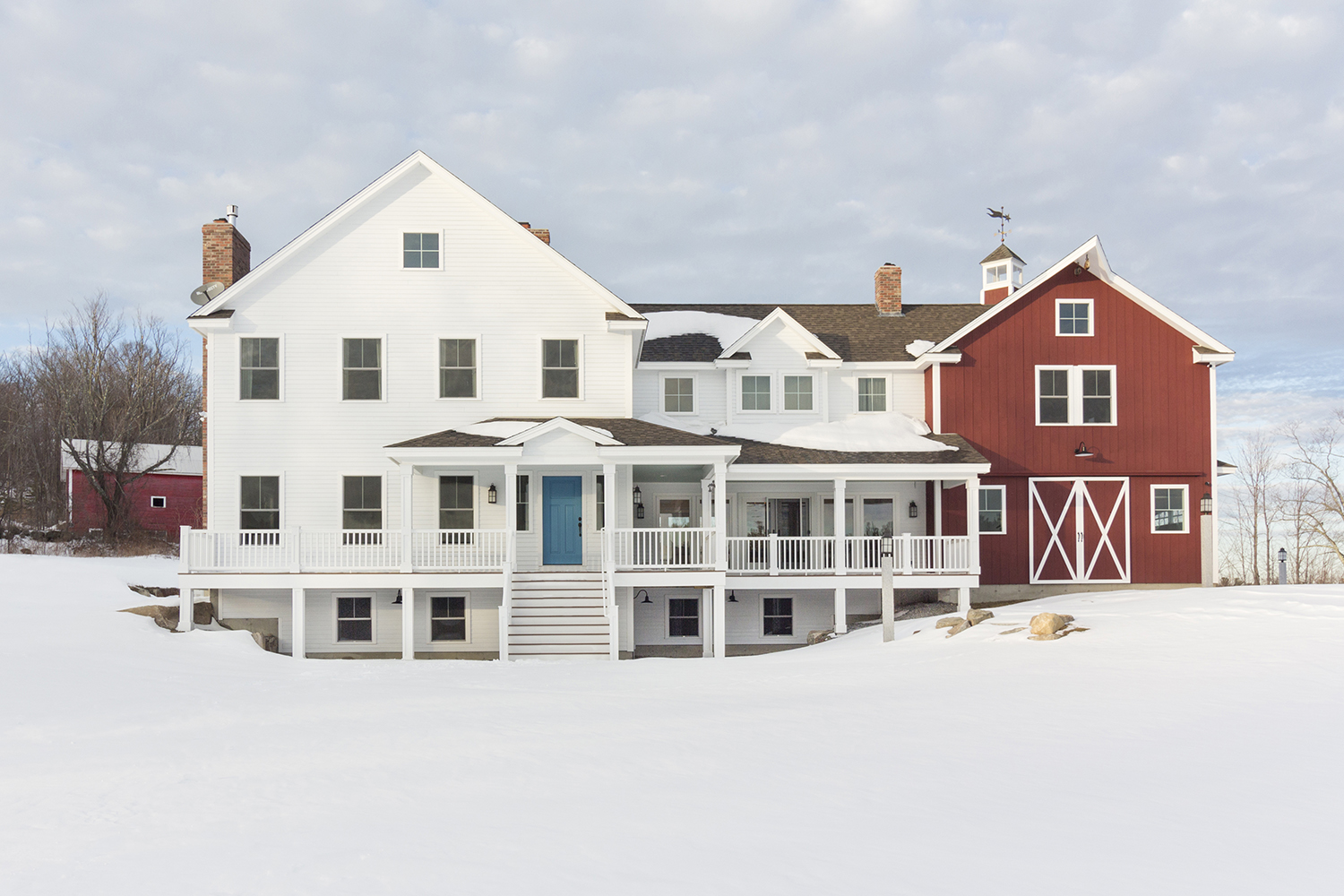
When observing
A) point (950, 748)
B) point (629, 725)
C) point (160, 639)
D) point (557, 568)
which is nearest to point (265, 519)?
point (160, 639)

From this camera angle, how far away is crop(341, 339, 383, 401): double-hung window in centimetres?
1981

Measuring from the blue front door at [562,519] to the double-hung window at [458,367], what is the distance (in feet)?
8.71

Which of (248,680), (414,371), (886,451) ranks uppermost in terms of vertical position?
(414,371)

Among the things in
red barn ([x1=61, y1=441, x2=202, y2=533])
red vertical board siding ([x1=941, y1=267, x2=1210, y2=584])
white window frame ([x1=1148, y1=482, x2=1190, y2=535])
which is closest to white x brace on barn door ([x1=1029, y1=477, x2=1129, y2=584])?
red vertical board siding ([x1=941, y1=267, x2=1210, y2=584])

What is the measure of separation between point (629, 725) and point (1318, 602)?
38.2 feet

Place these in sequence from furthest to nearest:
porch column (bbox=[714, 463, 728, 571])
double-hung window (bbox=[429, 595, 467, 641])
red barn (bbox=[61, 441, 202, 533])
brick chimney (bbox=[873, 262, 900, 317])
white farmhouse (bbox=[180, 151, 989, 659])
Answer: red barn (bbox=[61, 441, 202, 533]), brick chimney (bbox=[873, 262, 900, 317]), double-hung window (bbox=[429, 595, 467, 641]), white farmhouse (bbox=[180, 151, 989, 659]), porch column (bbox=[714, 463, 728, 571])

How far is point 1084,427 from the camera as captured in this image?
69.6 ft

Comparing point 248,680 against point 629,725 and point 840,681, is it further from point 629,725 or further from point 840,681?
point 840,681

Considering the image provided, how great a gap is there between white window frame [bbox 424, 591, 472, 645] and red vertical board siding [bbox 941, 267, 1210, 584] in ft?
35.8

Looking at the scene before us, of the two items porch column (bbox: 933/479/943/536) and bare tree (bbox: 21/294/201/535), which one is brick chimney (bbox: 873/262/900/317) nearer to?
porch column (bbox: 933/479/943/536)

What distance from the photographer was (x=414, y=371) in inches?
784

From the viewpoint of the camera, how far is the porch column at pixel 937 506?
1983cm

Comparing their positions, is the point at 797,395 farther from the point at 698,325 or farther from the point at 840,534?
the point at 840,534

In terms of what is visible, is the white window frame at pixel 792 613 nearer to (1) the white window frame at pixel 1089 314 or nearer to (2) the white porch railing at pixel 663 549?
(2) the white porch railing at pixel 663 549
